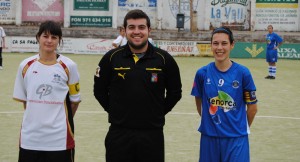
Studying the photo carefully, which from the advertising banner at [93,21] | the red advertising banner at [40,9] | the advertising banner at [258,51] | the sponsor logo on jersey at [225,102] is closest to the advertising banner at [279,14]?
the advertising banner at [93,21]

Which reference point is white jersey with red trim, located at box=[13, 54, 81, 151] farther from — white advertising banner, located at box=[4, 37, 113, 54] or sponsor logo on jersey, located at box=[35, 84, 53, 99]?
white advertising banner, located at box=[4, 37, 113, 54]

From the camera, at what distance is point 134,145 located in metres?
5.79

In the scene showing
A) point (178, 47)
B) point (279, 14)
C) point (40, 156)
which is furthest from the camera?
point (279, 14)

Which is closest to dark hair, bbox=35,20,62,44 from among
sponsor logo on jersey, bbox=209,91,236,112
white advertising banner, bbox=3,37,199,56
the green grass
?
sponsor logo on jersey, bbox=209,91,236,112

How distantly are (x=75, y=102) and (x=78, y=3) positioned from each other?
138ft

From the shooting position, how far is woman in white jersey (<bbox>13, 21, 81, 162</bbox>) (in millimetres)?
5918

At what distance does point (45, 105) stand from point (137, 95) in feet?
3.01

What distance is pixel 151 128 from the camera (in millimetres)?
5836

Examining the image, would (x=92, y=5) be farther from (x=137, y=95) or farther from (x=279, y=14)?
(x=137, y=95)

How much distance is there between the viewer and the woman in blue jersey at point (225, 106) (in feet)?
20.0

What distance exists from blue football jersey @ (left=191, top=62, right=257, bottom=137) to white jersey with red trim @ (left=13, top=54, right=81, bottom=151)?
1.40 meters

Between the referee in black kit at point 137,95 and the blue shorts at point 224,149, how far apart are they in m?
0.52

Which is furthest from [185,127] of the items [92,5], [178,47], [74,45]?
[92,5]

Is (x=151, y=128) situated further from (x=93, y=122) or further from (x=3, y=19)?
(x=3, y=19)
